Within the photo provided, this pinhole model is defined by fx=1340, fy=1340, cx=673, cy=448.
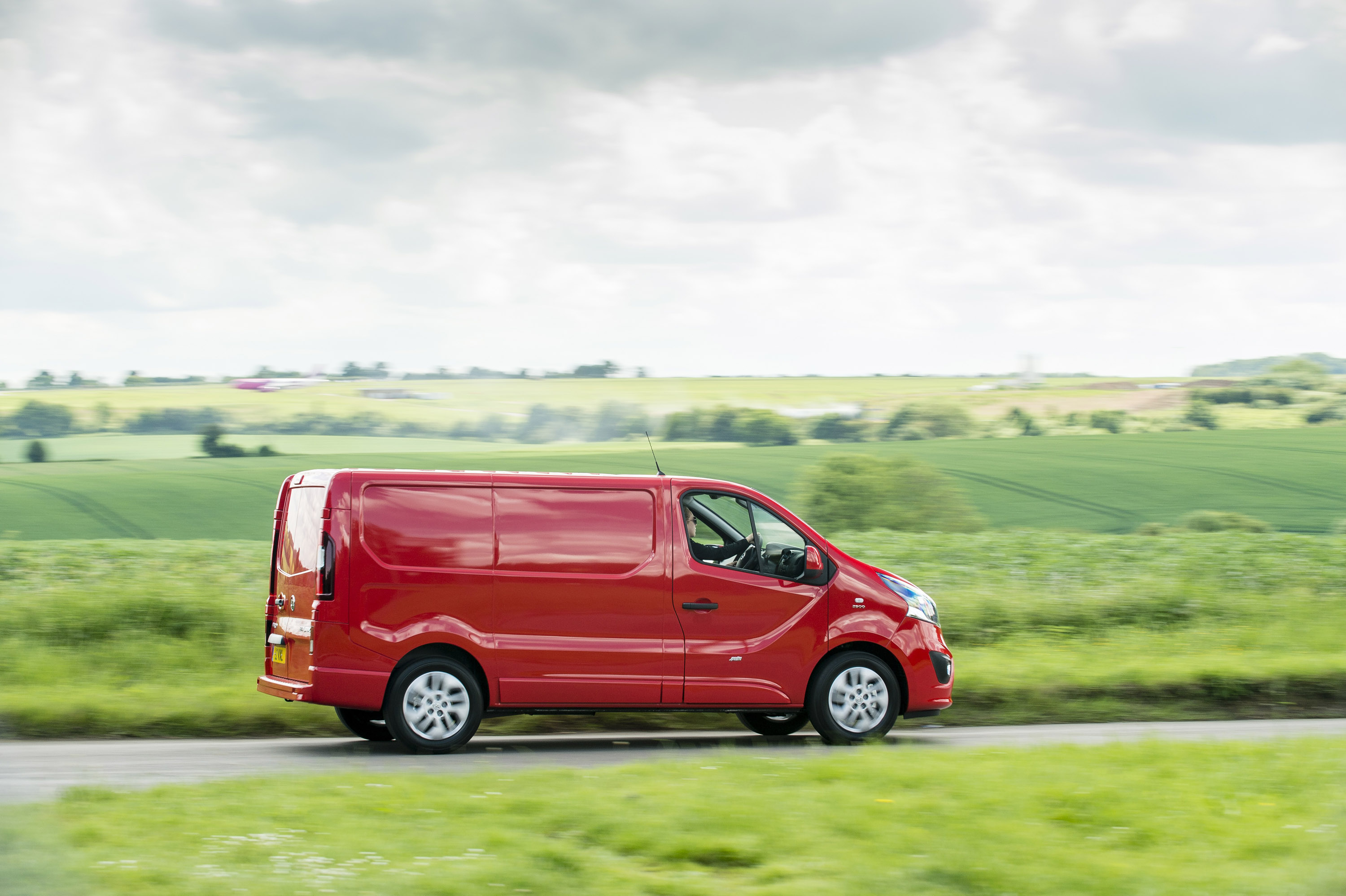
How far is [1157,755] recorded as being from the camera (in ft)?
25.5

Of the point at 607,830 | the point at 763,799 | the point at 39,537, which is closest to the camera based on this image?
the point at 607,830

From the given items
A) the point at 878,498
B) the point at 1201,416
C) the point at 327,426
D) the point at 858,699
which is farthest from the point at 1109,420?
the point at 858,699

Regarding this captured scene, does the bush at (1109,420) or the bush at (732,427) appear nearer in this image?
the bush at (732,427)

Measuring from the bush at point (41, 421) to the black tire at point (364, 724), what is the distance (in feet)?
117

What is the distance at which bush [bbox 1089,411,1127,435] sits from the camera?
53.7 m

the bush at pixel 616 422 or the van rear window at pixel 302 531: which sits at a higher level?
the bush at pixel 616 422

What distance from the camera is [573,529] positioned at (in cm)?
932

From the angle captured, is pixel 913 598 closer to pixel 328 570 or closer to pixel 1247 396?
pixel 328 570

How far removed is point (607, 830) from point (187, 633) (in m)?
9.05

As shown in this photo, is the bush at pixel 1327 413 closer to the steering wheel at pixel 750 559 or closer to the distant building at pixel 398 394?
the distant building at pixel 398 394

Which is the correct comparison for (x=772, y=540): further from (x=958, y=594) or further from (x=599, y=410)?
(x=599, y=410)

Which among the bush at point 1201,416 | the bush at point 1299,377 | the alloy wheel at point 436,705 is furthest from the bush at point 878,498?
the bush at point 1299,377

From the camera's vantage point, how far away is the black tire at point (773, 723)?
10773 millimetres

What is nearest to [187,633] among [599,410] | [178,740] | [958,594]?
Result: [178,740]
